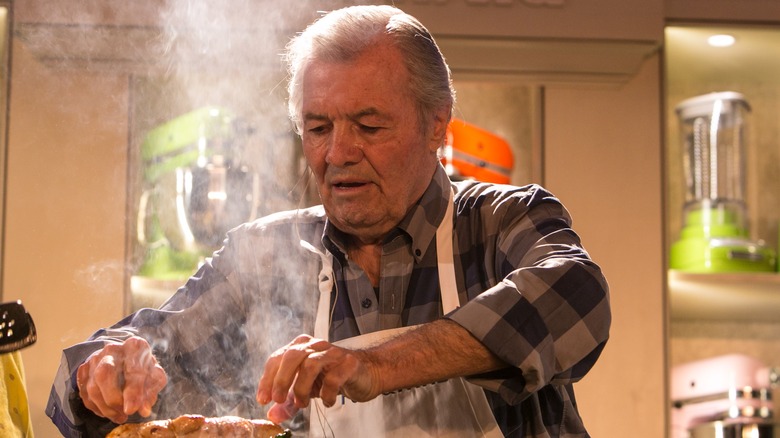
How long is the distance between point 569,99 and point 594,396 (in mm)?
837

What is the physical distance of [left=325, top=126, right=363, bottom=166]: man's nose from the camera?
1.64m

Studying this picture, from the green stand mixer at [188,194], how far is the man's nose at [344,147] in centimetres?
101

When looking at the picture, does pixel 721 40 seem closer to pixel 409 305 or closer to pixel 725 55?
pixel 725 55

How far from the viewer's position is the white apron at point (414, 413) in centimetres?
157

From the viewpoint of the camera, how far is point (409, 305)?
67.9 inches

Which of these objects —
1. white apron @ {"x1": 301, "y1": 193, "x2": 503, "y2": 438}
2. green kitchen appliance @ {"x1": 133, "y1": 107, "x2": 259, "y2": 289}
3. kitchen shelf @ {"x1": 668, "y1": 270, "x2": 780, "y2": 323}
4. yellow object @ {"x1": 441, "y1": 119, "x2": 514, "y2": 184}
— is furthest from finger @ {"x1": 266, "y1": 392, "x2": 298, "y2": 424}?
kitchen shelf @ {"x1": 668, "y1": 270, "x2": 780, "y2": 323}

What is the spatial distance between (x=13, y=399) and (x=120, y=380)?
0.38 m

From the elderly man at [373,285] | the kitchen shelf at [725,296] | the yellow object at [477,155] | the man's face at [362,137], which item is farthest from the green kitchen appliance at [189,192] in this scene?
the kitchen shelf at [725,296]

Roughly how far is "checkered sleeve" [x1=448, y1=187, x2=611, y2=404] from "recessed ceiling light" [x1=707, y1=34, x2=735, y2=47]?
1.50 m

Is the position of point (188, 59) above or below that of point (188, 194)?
above

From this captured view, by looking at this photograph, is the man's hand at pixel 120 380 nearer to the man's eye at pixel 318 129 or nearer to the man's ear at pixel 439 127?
the man's eye at pixel 318 129

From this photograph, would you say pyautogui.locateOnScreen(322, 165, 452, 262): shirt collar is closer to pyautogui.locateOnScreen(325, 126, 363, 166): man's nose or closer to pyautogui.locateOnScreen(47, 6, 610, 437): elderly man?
pyautogui.locateOnScreen(47, 6, 610, 437): elderly man

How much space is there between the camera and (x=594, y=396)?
8.72 ft

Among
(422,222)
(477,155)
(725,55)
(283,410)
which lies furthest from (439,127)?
(725,55)
